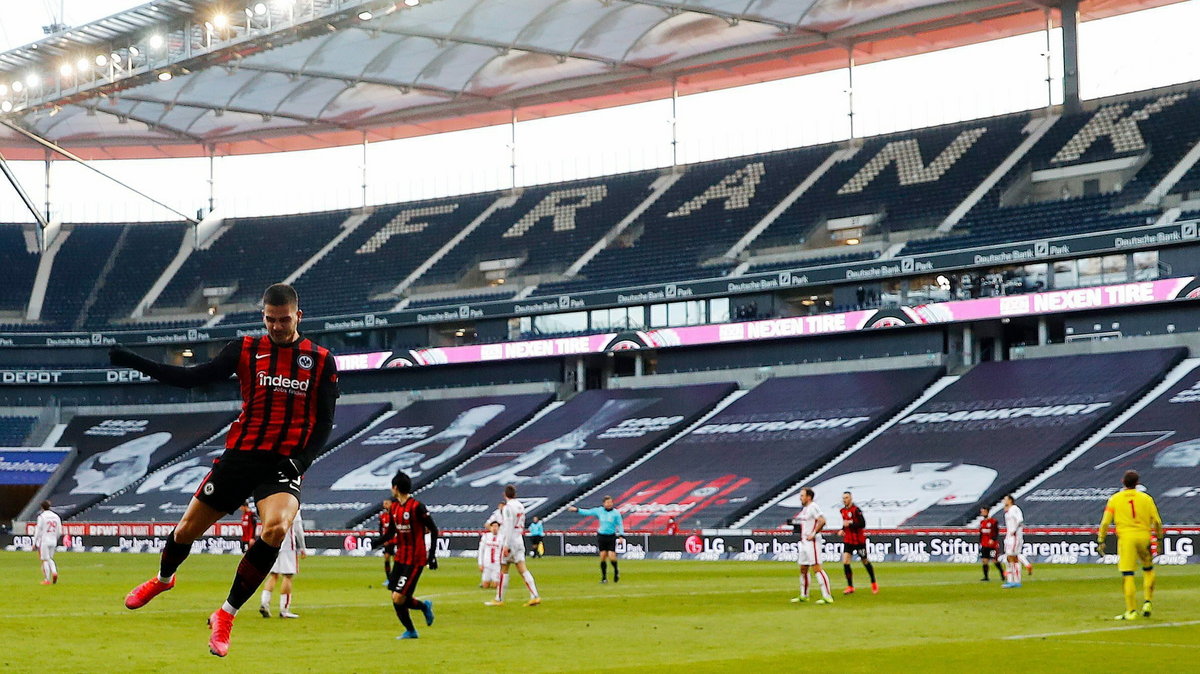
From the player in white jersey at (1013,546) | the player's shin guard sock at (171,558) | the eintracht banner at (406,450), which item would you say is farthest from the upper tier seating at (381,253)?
the player's shin guard sock at (171,558)

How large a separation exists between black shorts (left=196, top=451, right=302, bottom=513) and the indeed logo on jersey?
1.43ft

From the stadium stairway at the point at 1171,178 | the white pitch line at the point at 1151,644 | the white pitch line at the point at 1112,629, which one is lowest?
the white pitch line at the point at 1112,629

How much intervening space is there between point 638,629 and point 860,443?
3455 centimetres

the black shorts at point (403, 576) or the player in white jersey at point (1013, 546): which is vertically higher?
the black shorts at point (403, 576)

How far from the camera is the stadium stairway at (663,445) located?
55.3 meters

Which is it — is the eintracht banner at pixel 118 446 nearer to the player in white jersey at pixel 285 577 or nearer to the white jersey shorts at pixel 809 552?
the player in white jersey at pixel 285 577

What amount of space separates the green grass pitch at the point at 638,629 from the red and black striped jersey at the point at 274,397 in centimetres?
560

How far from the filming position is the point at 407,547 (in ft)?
62.7

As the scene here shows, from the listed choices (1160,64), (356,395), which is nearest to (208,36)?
(356,395)

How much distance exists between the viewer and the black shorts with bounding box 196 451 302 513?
9516mm

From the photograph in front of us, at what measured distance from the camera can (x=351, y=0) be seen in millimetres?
43938

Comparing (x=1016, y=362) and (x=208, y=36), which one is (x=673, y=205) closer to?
(x=1016, y=362)

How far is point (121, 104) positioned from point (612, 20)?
26414mm

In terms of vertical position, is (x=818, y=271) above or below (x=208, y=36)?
below
